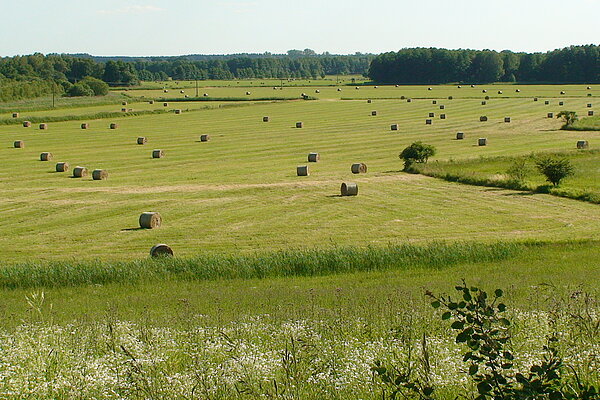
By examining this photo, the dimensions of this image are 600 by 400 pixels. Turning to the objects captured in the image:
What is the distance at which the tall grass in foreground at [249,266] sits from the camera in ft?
65.4

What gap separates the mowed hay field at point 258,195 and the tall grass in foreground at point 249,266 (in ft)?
12.4

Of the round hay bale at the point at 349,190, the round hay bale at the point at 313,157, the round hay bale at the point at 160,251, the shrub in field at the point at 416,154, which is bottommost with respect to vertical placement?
the round hay bale at the point at 160,251

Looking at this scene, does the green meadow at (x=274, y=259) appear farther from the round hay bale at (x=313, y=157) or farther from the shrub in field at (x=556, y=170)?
the round hay bale at (x=313, y=157)

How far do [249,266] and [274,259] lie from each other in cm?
83

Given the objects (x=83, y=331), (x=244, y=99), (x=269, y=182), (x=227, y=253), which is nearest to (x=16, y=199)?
(x=269, y=182)

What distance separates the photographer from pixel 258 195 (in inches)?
1441

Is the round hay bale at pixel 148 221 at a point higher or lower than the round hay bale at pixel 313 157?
lower

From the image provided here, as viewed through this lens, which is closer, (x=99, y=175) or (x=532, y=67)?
(x=99, y=175)

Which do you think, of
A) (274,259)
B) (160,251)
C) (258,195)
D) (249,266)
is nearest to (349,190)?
(258,195)

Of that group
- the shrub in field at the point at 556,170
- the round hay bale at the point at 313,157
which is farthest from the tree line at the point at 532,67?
the shrub in field at the point at 556,170

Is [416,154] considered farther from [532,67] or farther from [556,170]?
[532,67]

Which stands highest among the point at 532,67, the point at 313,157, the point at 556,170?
the point at 532,67

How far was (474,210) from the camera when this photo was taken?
31.9 metres

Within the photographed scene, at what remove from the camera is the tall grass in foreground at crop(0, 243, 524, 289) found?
1994 centimetres
